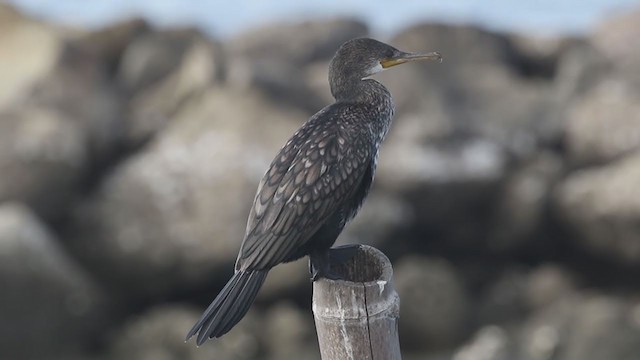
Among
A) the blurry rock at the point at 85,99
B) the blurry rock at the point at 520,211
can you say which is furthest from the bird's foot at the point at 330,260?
the blurry rock at the point at 520,211

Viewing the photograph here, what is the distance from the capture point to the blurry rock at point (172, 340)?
10805 millimetres

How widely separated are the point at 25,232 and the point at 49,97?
1913mm

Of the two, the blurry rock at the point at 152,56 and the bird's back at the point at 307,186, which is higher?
the blurry rock at the point at 152,56

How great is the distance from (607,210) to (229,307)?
25.8ft

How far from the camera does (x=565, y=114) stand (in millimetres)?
13695

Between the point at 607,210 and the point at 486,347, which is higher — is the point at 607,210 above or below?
above

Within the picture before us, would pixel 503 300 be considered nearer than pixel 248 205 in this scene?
No

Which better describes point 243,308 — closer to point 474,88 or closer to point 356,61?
point 356,61

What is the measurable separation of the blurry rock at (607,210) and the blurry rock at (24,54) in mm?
5093

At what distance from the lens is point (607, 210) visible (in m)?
11.8

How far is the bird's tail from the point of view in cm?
446

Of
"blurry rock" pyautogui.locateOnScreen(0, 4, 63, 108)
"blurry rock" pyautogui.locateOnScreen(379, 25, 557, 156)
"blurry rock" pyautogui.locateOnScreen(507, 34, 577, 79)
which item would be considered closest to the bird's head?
"blurry rock" pyautogui.locateOnScreen(379, 25, 557, 156)

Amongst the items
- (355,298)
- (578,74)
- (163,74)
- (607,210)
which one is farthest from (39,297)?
(578,74)

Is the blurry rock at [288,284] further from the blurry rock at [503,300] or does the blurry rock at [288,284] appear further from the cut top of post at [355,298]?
the cut top of post at [355,298]
